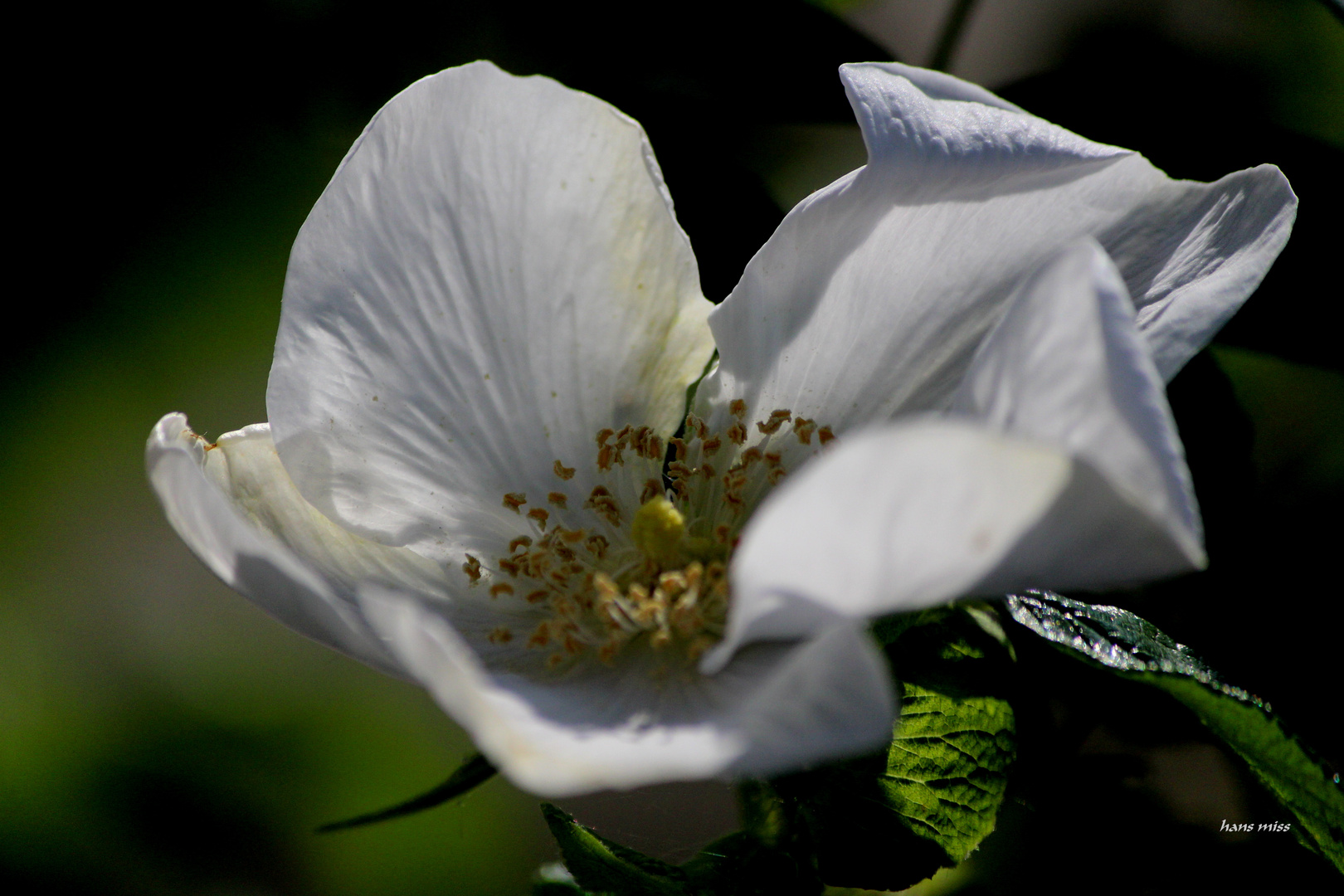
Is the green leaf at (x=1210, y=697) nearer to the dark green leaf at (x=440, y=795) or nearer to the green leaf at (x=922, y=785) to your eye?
the green leaf at (x=922, y=785)

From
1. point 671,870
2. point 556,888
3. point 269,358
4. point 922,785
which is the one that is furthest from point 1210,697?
point 269,358

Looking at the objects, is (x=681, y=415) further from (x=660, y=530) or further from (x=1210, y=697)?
(x=1210, y=697)

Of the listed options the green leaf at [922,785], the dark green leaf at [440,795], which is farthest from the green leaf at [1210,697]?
the dark green leaf at [440,795]

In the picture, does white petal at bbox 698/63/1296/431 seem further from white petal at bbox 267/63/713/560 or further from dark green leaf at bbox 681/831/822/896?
dark green leaf at bbox 681/831/822/896

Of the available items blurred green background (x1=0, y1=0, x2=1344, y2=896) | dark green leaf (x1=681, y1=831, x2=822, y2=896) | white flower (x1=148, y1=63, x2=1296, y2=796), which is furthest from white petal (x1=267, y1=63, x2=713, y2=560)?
dark green leaf (x1=681, y1=831, x2=822, y2=896)

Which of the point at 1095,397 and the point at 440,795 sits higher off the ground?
the point at 1095,397

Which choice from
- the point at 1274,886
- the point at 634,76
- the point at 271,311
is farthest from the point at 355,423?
the point at 271,311

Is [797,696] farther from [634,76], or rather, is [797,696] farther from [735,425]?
[634,76]

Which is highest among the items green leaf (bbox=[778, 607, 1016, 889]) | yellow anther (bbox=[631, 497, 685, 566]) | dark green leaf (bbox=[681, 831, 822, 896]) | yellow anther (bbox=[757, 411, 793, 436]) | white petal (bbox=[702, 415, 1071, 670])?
white petal (bbox=[702, 415, 1071, 670])
